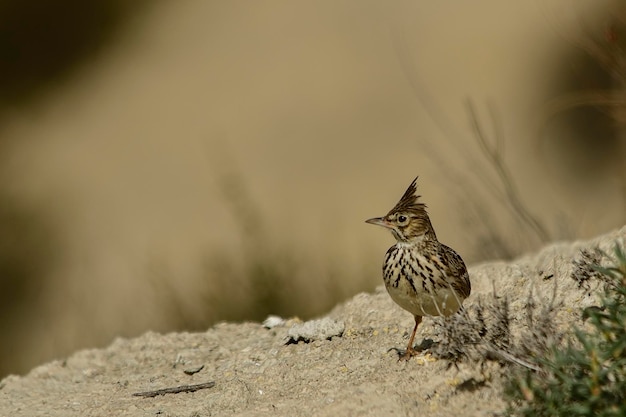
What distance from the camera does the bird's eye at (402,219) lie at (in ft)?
17.4

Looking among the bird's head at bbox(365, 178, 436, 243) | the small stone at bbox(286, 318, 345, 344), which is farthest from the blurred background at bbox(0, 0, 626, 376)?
the bird's head at bbox(365, 178, 436, 243)

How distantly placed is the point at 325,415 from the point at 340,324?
1.22 m

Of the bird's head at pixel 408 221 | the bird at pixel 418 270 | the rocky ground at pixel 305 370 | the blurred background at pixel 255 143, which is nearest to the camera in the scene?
the rocky ground at pixel 305 370

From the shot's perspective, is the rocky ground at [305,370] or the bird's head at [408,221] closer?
the rocky ground at [305,370]

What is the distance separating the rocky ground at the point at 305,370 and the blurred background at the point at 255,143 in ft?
10.9

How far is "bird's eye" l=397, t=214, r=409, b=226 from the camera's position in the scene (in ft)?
17.4

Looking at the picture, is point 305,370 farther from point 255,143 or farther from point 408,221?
point 255,143

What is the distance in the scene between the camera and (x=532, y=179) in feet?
47.6

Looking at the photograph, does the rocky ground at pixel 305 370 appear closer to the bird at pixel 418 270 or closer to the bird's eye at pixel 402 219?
the bird at pixel 418 270

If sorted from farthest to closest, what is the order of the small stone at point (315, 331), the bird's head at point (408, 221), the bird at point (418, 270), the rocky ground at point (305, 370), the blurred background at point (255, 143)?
the blurred background at point (255, 143), the small stone at point (315, 331), the bird's head at point (408, 221), the bird at point (418, 270), the rocky ground at point (305, 370)

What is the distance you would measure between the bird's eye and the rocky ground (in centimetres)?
53

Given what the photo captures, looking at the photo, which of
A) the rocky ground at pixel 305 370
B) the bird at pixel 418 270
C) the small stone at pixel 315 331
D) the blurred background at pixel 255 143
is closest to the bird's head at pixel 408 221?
the bird at pixel 418 270

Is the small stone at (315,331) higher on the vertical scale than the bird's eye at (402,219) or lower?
lower

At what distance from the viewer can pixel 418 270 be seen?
4926 mm
